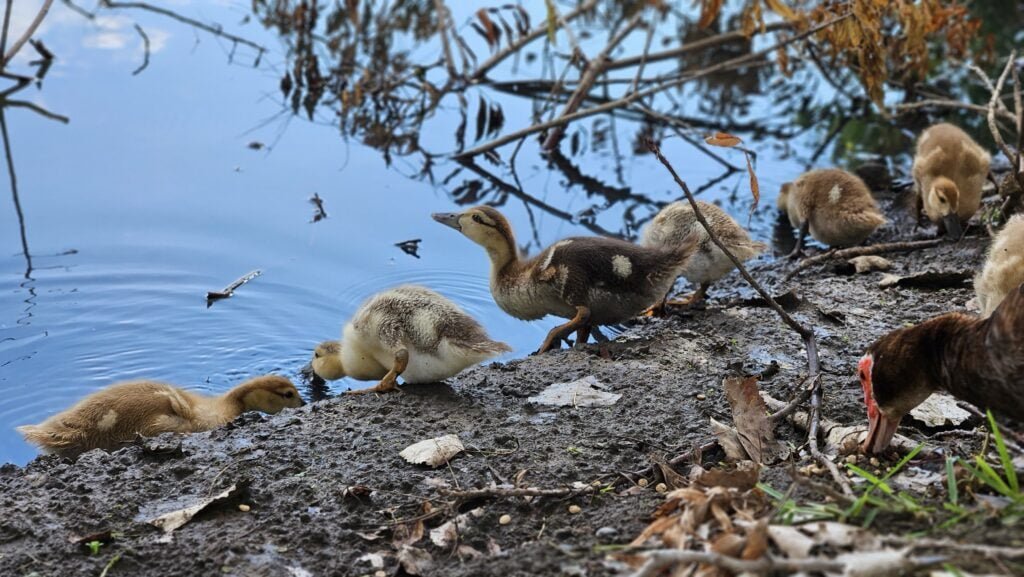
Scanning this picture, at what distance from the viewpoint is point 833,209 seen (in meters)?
7.98

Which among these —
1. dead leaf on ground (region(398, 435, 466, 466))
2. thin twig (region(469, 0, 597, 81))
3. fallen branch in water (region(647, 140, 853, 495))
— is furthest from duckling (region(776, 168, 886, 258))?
dead leaf on ground (region(398, 435, 466, 466))

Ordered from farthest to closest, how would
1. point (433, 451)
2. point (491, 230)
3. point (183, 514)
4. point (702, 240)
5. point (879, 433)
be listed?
point (702, 240) → point (491, 230) → point (433, 451) → point (879, 433) → point (183, 514)

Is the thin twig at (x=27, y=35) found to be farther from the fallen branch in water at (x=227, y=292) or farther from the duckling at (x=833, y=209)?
the duckling at (x=833, y=209)

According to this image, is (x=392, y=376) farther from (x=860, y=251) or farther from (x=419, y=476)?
(x=860, y=251)

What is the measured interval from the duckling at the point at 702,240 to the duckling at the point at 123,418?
301 centimetres

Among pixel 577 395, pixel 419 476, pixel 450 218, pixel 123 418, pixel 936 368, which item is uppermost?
pixel 936 368

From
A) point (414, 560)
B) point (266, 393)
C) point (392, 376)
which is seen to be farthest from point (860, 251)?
point (414, 560)

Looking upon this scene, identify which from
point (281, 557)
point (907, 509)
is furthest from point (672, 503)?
point (281, 557)

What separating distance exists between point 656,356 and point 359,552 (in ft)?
8.11

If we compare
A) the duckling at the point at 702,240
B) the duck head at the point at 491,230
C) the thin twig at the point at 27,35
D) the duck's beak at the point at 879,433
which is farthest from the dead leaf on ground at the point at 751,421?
the thin twig at the point at 27,35

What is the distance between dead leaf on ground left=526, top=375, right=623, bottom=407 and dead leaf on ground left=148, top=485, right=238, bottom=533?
5.27 feet

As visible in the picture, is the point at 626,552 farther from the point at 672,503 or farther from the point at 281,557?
the point at 281,557

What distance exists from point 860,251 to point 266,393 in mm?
4346

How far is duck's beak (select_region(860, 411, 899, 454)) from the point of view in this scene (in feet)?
13.6
